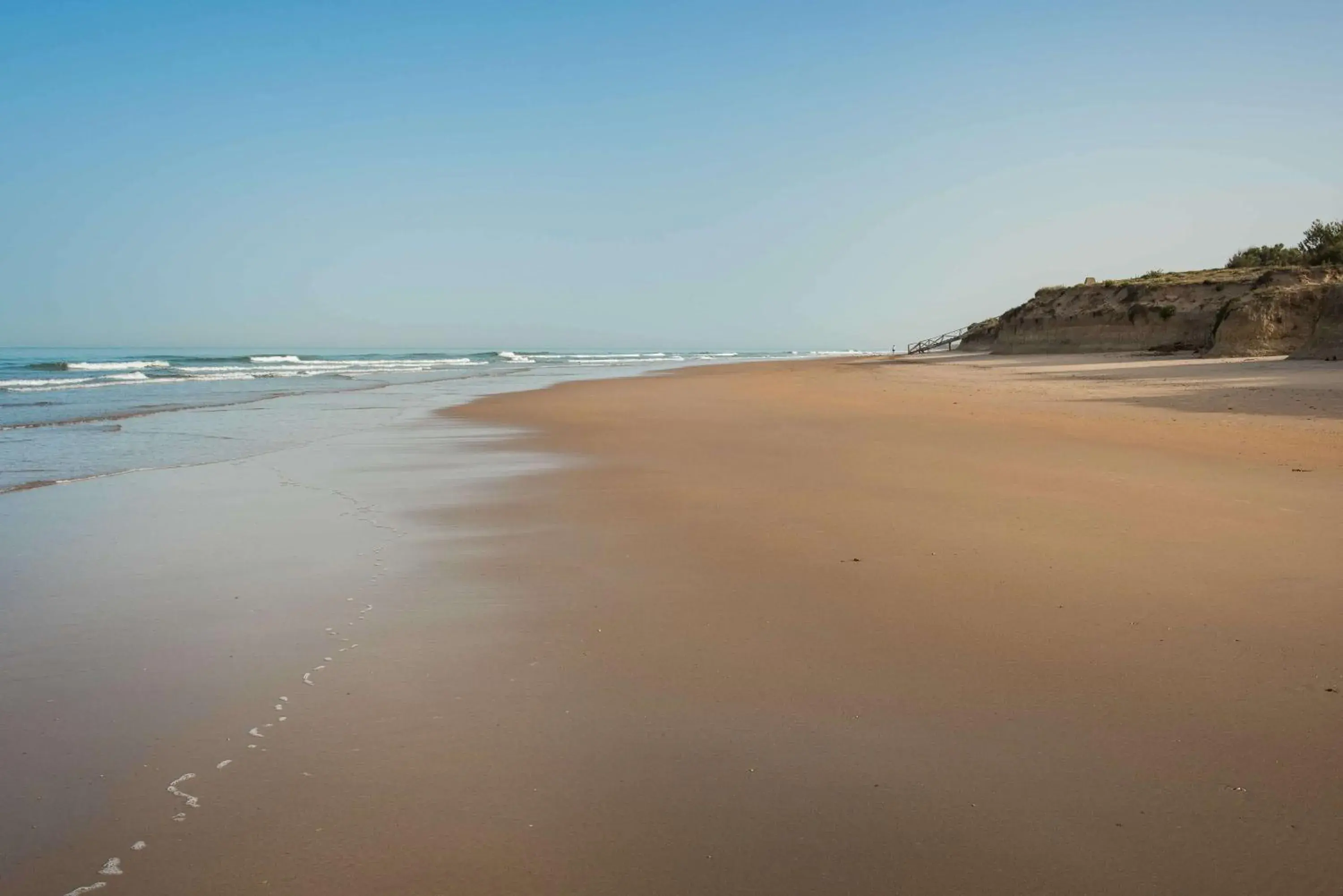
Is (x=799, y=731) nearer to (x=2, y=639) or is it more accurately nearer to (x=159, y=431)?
(x=2, y=639)

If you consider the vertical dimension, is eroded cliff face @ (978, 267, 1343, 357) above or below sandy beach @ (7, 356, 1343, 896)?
above

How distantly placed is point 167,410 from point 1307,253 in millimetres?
52007

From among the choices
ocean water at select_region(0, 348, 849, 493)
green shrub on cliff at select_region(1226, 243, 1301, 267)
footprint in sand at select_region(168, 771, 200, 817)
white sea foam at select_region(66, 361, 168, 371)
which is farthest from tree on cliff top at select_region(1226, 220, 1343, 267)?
white sea foam at select_region(66, 361, 168, 371)

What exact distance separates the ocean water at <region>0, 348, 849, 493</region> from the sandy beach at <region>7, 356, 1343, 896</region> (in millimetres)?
6074

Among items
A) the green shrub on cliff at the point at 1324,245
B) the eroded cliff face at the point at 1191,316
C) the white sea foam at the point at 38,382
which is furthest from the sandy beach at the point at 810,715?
the green shrub on cliff at the point at 1324,245

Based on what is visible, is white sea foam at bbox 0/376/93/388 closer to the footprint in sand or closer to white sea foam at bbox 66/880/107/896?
the footprint in sand

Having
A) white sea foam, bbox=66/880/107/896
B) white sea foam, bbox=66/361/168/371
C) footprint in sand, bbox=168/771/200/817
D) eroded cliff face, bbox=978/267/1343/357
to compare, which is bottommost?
white sea foam, bbox=66/880/107/896

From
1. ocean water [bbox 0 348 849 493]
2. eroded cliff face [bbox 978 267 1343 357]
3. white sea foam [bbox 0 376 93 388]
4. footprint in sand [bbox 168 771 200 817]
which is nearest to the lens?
footprint in sand [bbox 168 771 200 817]

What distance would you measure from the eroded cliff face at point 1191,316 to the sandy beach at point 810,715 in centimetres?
2089

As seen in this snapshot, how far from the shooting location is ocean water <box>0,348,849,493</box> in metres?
10.8

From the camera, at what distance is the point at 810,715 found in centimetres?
312

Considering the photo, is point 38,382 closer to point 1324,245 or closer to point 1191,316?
point 1191,316

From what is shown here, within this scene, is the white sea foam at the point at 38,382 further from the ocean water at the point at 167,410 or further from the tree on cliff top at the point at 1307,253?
the tree on cliff top at the point at 1307,253

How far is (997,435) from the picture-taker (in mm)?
11359
